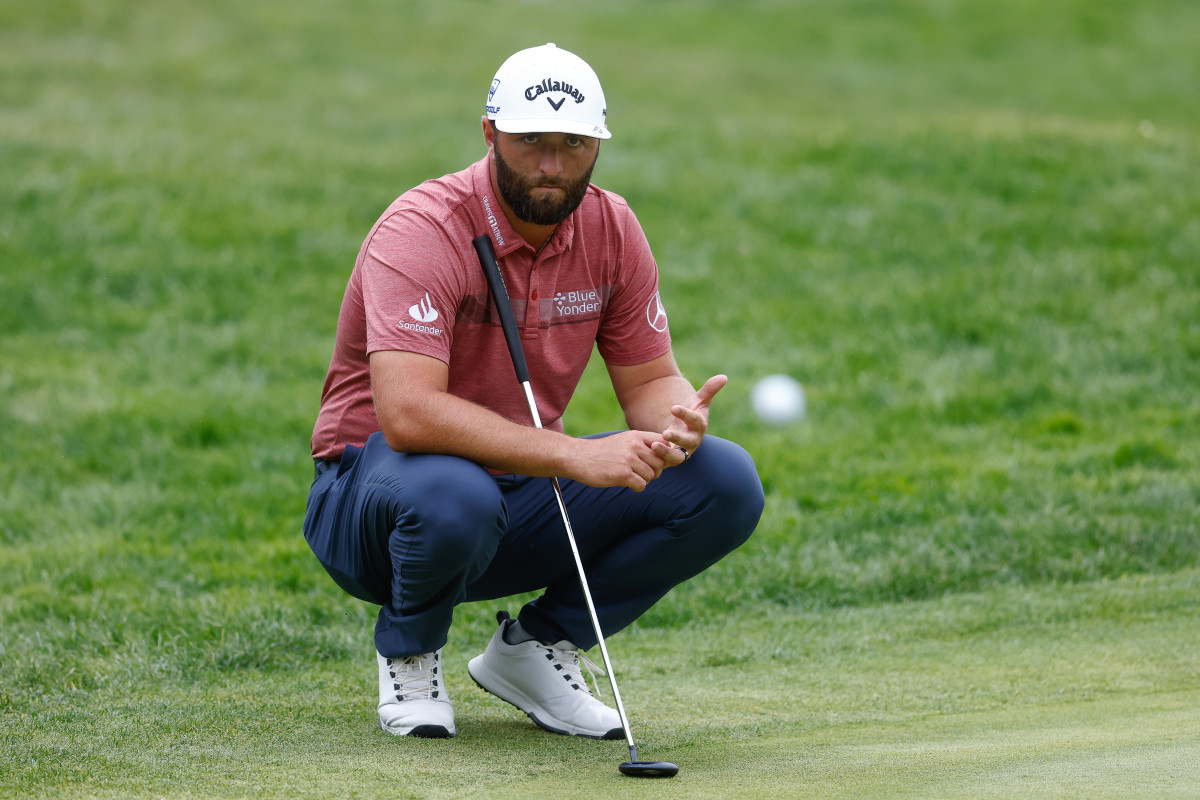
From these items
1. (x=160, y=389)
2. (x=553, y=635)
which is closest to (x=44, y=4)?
(x=160, y=389)

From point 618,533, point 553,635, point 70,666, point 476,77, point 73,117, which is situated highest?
point 476,77

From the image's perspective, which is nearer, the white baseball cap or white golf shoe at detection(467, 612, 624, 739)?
the white baseball cap

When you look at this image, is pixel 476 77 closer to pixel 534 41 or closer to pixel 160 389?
pixel 534 41

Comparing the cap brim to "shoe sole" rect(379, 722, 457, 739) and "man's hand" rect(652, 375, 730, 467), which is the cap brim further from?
"shoe sole" rect(379, 722, 457, 739)

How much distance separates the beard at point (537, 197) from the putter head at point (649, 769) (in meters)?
1.51

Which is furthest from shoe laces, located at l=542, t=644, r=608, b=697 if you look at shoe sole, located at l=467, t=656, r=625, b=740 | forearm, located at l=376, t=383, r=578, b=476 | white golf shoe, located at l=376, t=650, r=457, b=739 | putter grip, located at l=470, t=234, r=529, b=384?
putter grip, located at l=470, t=234, r=529, b=384

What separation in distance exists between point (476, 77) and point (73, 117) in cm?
607

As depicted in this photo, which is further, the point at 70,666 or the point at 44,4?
the point at 44,4

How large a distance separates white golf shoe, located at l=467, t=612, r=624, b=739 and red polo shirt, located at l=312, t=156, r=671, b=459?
68 cm

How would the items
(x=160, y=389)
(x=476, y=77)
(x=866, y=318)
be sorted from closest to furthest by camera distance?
(x=160, y=389) → (x=866, y=318) → (x=476, y=77)

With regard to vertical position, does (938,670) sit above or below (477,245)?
below

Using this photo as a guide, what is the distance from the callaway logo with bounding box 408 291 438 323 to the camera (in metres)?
3.46

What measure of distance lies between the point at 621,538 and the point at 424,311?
906mm

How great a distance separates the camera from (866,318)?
9.52 m
